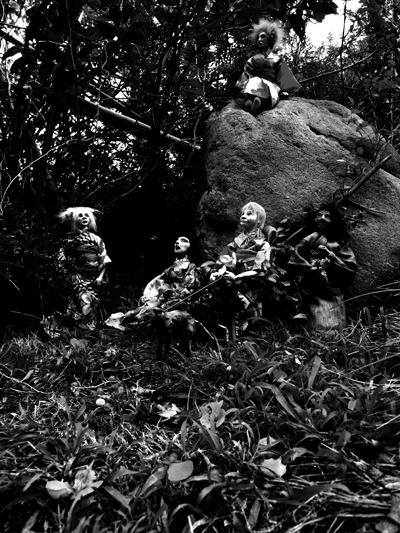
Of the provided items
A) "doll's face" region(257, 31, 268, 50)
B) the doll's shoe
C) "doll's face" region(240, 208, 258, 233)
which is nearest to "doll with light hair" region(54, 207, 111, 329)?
"doll's face" region(240, 208, 258, 233)

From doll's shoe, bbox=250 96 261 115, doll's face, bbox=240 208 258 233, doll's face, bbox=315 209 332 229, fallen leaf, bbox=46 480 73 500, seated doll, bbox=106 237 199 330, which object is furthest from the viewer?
doll's shoe, bbox=250 96 261 115

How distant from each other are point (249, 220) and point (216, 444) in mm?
2204

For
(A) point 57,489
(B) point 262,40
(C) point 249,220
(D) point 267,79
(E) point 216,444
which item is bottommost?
(A) point 57,489

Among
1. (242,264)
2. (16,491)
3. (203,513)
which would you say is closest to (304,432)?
(203,513)

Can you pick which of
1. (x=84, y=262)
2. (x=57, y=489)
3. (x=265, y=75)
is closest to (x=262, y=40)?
(x=265, y=75)

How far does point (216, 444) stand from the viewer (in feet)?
6.92

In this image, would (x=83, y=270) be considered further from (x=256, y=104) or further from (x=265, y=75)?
(x=265, y=75)

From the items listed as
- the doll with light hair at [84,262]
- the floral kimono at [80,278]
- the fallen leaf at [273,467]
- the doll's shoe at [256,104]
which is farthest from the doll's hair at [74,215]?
the fallen leaf at [273,467]

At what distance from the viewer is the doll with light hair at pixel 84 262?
3.88 meters

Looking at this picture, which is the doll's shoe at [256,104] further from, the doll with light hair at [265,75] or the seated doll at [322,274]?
the seated doll at [322,274]

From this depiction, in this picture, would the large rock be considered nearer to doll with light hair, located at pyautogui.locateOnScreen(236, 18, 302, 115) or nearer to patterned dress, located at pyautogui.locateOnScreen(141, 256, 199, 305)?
doll with light hair, located at pyautogui.locateOnScreen(236, 18, 302, 115)

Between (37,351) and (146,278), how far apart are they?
1.77 meters

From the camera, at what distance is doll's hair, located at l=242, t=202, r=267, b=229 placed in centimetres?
402

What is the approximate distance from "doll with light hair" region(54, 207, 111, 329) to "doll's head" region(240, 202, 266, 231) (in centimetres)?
140
